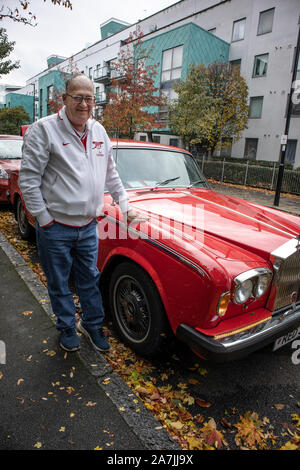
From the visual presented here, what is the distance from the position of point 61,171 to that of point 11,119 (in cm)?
3579

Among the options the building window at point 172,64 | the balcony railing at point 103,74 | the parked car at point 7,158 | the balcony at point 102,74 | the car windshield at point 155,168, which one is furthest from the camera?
the balcony at point 102,74

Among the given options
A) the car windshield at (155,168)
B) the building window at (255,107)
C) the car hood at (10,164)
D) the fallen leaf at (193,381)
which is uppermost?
the building window at (255,107)

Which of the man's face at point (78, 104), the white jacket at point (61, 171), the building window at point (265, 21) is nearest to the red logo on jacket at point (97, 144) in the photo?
the white jacket at point (61, 171)

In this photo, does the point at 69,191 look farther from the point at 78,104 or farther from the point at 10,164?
the point at 10,164

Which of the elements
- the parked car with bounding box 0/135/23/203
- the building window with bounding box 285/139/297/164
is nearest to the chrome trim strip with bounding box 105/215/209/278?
the parked car with bounding box 0/135/23/203

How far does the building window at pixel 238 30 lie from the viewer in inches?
838

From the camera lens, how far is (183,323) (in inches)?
85.0

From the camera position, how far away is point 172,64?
21703mm

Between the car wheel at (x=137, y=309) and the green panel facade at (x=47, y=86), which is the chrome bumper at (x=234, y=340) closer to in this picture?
the car wheel at (x=137, y=309)

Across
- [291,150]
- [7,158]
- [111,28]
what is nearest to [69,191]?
[7,158]

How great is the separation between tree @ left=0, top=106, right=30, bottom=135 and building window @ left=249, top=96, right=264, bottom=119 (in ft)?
76.4

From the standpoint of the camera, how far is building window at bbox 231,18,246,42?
2128cm

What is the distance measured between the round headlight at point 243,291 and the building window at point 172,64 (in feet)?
72.8

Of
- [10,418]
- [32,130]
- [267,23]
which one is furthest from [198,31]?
[10,418]
